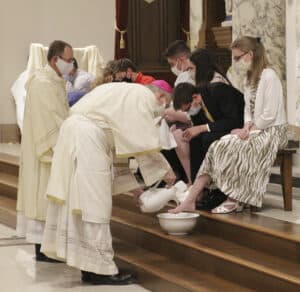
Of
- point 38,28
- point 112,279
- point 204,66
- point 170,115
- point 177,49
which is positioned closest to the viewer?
point 112,279

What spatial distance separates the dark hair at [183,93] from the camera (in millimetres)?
7000

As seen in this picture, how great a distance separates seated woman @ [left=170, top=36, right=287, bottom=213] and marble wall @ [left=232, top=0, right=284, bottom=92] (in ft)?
8.43

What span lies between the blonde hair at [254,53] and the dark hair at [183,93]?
50 centimetres

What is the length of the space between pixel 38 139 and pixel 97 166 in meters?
0.94

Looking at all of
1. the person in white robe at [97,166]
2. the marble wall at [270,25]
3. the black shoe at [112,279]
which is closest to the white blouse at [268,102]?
the person in white robe at [97,166]

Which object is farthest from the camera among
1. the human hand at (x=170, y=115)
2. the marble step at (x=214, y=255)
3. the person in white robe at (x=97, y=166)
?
the human hand at (x=170, y=115)

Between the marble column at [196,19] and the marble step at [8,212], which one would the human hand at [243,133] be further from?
the marble column at [196,19]

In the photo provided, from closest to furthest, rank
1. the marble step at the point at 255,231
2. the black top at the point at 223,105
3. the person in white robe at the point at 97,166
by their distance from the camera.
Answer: the marble step at the point at 255,231
the person in white robe at the point at 97,166
the black top at the point at 223,105

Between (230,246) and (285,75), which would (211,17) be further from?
(230,246)

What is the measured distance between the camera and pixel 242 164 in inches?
260

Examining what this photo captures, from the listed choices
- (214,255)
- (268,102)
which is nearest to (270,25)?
(268,102)

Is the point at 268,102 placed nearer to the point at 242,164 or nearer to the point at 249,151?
the point at 249,151

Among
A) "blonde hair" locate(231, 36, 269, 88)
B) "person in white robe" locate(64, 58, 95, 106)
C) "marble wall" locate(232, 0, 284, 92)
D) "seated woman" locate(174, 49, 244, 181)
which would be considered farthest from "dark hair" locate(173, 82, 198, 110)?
"person in white robe" locate(64, 58, 95, 106)

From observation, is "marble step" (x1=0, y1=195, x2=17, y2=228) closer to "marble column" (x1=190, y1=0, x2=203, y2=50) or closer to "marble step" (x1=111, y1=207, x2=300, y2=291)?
"marble step" (x1=111, y1=207, x2=300, y2=291)
